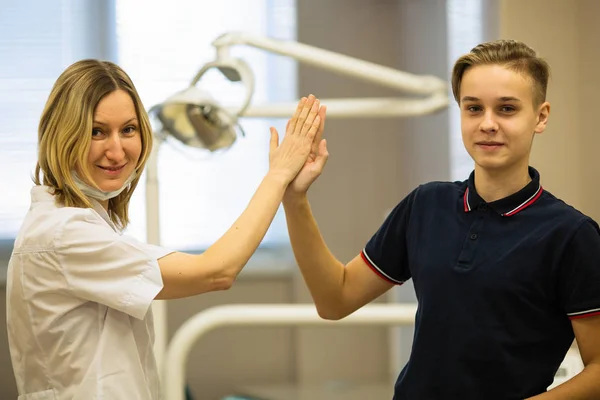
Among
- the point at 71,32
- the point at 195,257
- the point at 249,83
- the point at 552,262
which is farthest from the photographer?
the point at 71,32

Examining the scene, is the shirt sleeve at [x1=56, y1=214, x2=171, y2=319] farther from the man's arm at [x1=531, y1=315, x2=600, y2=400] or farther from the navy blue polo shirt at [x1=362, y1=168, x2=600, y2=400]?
the man's arm at [x1=531, y1=315, x2=600, y2=400]

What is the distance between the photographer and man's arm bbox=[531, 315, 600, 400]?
1118mm

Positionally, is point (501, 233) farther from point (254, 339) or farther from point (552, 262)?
point (254, 339)

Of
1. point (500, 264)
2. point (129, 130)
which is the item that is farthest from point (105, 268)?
point (500, 264)

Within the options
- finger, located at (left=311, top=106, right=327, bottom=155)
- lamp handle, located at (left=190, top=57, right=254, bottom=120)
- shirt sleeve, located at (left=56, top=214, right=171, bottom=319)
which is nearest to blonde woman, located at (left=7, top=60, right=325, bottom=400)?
shirt sleeve, located at (left=56, top=214, right=171, bottom=319)

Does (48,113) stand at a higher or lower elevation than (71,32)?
lower

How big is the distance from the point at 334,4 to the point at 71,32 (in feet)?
3.39

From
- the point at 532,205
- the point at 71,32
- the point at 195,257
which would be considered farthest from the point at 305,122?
the point at 71,32

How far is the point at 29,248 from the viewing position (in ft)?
3.87

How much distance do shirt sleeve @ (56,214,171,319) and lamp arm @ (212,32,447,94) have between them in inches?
26.6

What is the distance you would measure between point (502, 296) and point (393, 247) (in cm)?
25

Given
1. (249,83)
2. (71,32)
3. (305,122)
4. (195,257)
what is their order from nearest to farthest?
(195,257), (305,122), (249,83), (71,32)

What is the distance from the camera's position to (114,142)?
4.07ft

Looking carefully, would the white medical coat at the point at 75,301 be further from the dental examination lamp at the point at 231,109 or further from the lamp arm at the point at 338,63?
the lamp arm at the point at 338,63
